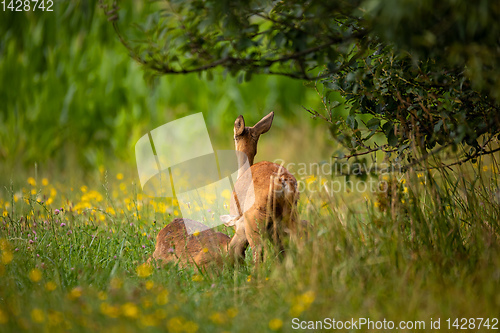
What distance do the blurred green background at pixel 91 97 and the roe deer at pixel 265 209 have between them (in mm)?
4308

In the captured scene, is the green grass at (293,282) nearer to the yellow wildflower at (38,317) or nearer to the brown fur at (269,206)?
the yellow wildflower at (38,317)

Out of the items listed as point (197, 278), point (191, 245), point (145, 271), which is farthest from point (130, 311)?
point (191, 245)

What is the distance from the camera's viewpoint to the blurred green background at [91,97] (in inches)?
326

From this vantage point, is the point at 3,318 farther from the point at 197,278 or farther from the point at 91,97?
the point at 91,97

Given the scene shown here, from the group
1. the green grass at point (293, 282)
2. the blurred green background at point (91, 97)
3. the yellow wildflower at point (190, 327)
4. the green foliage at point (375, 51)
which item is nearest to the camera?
the green foliage at point (375, 51)

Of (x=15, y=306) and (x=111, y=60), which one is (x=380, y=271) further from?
(x=111, y=60)

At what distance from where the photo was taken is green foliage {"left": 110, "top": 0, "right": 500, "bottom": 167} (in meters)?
2.35

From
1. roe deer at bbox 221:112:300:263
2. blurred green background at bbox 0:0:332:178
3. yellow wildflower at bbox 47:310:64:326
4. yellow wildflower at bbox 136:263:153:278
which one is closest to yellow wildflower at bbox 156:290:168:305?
yellow wildflower at bbox 47:310:64:326

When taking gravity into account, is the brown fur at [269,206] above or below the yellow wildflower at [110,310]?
above

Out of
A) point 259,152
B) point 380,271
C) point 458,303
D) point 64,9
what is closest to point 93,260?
point 380,271

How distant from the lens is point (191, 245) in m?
3.95

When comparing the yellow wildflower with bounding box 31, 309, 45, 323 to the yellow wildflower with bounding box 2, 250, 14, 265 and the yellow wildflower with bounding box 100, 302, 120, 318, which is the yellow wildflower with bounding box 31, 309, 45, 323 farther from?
the yellow wildflower with bounding box 2, 250, 14, 265

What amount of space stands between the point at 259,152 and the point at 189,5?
4.82 m

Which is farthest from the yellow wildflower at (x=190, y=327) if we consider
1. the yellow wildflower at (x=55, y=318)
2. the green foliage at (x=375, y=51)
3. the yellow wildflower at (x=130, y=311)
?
the green foliage at (x=375, y=51)
